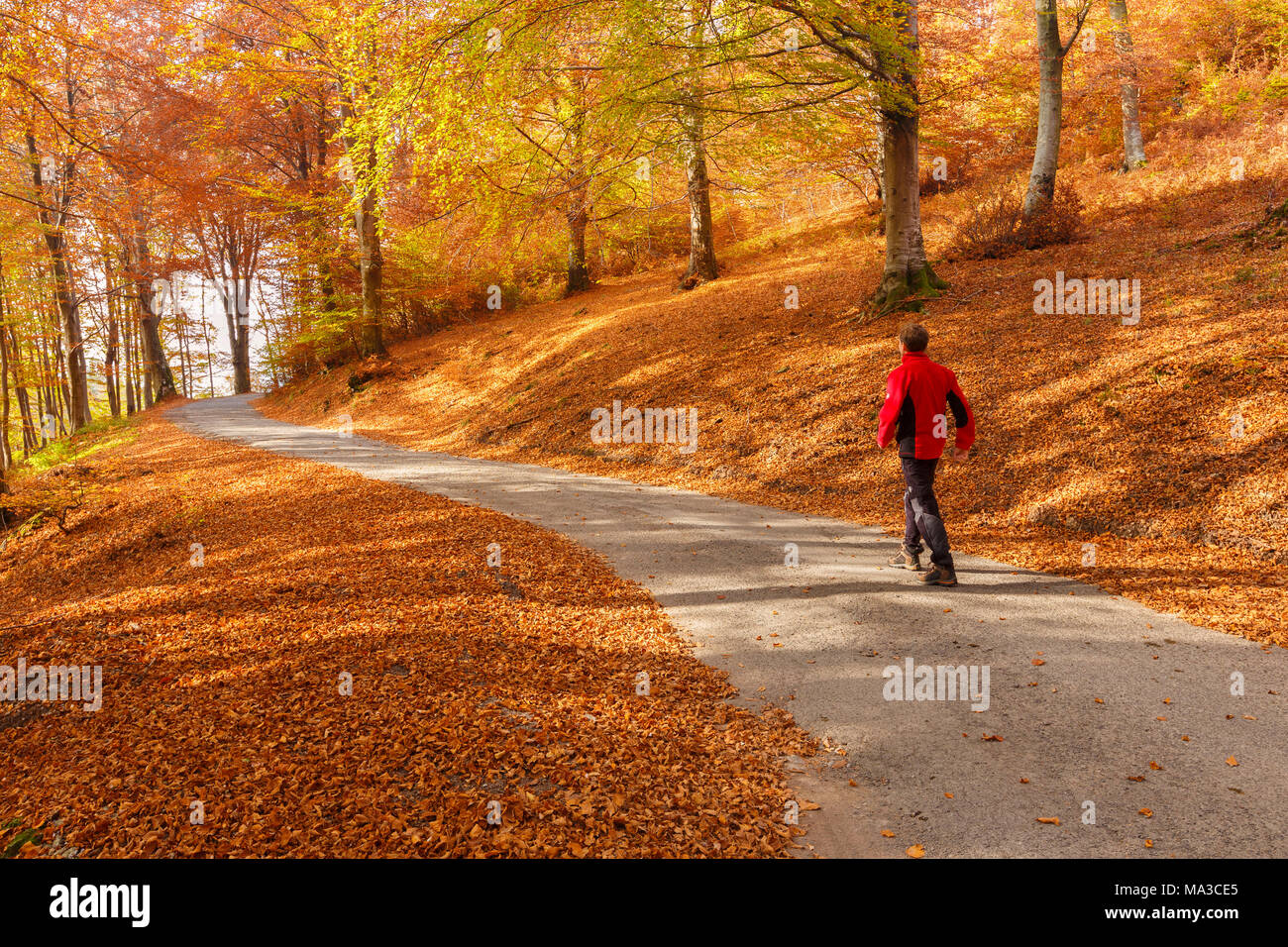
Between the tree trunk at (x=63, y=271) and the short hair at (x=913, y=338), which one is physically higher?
the tree trunk at (x=63, y=271)

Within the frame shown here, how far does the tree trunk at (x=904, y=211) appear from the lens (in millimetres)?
11609

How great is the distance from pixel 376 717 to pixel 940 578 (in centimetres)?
475

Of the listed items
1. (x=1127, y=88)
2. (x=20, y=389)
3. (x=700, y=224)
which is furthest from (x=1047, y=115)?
(x=20, y=389)

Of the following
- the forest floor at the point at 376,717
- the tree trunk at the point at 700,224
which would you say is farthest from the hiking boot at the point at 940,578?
the tree trunk at the point at 700,224

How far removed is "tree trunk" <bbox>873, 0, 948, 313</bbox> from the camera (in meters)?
11.6

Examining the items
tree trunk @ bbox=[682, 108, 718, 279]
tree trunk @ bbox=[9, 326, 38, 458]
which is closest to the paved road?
tree trunk @ bbox=[682, 108, 718, 279]

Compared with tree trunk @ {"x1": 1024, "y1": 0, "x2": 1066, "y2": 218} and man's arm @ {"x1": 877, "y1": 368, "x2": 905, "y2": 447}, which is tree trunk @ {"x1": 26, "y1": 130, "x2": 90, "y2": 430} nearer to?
man's arm @ {"x1": 877, "y1": 368, "x2": 905, "y2": 447}

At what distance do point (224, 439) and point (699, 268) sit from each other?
1321cm

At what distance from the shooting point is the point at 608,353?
51.8 feet

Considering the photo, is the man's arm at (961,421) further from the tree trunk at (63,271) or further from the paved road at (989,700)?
the tree trunk at (63,271)

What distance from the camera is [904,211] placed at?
481 inches

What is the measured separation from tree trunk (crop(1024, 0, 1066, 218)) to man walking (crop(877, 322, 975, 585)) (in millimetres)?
10391

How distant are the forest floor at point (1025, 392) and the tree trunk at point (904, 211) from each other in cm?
53

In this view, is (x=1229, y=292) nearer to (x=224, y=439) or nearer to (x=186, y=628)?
(x=186, y=628)
